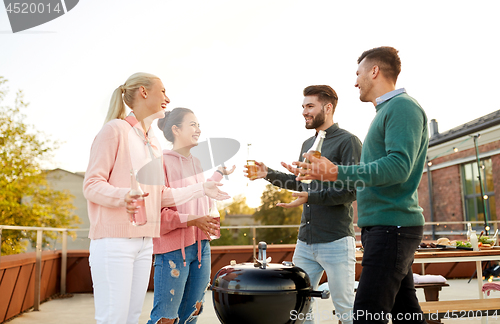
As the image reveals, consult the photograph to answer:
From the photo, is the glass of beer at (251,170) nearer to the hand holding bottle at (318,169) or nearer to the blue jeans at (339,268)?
the hand holding bottle at (318,169)

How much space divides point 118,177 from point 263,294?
802 millimetres

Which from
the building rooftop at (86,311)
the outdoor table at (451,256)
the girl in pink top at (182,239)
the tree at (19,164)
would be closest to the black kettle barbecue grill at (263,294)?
→ the girl in pink top at (182,239)

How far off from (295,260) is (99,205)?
1.34 m

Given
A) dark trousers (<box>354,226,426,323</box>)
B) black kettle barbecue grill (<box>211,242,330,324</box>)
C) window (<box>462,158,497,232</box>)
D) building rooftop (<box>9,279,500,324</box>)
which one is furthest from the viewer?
window (<box>462,158,497,232</box>)

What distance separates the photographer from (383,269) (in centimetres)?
160

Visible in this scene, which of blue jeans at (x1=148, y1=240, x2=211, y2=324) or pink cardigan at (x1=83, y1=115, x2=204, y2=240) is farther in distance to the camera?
blue jeans at (x1=148, y1=240, x2=211, y2=324)

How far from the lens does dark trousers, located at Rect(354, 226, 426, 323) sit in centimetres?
158

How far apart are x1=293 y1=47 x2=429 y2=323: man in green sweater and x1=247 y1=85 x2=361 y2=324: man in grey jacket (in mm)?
482

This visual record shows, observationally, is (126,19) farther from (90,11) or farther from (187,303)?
(187,303)

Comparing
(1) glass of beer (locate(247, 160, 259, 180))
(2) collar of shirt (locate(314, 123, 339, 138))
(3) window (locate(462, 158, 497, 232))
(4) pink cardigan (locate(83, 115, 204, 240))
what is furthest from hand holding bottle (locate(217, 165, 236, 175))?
(3) window (locate(462, 158, 497, 232))

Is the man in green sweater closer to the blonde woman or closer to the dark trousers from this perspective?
the dark trousers

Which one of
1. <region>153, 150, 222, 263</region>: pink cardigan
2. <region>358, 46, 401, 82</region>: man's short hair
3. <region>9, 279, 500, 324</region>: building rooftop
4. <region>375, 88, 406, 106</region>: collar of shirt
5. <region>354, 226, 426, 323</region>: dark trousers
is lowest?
<region>9, 279, 500, 324</region>: building rooftop

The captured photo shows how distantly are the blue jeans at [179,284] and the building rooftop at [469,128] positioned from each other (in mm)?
12443

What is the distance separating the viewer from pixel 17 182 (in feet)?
51.9
